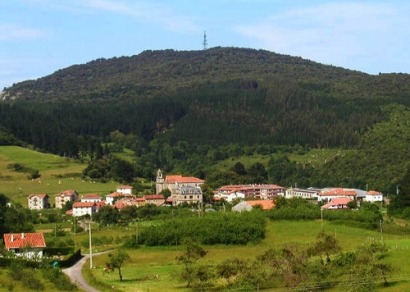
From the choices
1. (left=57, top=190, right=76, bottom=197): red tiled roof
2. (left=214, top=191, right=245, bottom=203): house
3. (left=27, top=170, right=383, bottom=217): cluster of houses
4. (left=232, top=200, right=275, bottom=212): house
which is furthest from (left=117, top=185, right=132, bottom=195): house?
(left=232, top=200, right=275, bottom=212): house

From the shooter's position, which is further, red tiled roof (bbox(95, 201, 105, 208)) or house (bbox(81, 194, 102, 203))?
house (bbox(81, 194, 102, 203))

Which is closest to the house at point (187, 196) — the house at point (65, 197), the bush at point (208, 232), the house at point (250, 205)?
the house at point (65, 197)

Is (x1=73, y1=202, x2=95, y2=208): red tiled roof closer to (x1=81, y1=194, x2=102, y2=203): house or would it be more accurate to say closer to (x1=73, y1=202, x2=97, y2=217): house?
(x1=73, y1=202, x2=97, y2=217): house

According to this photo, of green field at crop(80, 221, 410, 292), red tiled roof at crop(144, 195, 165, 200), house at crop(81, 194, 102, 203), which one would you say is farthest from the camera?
red tiled roof at crop(144, 195, 165, 200)

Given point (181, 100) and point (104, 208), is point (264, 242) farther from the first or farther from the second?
point (181, 100)

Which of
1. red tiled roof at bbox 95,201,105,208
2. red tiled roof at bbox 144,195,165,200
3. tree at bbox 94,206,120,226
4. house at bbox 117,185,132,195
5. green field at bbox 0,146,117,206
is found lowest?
tree at bbox 94,206,120,226

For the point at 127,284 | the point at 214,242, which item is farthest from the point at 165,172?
the point at 127,284

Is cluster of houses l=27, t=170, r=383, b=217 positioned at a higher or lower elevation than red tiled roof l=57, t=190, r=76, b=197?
lower

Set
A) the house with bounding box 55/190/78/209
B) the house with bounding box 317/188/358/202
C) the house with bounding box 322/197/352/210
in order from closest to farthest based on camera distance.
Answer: the house with bounding box 322/197/352/210 < the house with bounding box 55/190/78/209 < the house with bounding box 317/188/358/202
